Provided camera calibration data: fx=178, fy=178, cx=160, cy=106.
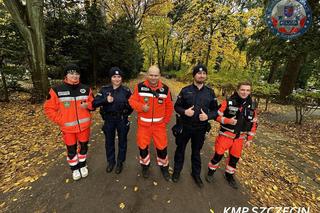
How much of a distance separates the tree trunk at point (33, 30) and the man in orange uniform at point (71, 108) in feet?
18.7

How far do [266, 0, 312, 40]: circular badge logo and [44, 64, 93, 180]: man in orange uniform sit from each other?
7.85 m

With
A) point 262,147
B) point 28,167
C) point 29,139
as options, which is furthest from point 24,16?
point 262,147

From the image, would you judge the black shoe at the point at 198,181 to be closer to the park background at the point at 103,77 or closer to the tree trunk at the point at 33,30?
the park background at the point at 103,77

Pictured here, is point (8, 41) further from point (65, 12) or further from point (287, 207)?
point (287, 207)

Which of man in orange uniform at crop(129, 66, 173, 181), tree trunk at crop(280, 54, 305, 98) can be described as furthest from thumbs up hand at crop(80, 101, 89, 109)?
tree trunk at crop(280, 54, 305, 98)

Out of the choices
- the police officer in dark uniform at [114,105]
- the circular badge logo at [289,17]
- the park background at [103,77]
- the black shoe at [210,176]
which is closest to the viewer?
the police officer in dark uniform at [114,105]

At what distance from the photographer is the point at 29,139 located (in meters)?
5.31

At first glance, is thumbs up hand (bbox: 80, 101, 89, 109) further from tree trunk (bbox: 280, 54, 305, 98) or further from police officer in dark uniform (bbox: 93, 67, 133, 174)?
tree trunk (bbox: 280, 54, 305, 98)

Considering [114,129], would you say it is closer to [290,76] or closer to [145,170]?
[145,170]

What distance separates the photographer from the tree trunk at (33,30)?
694cm

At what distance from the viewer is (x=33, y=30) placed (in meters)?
7.25

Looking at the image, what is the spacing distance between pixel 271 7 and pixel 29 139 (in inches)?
392

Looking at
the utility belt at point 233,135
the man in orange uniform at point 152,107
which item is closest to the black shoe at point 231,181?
the utility belt at point 233,135

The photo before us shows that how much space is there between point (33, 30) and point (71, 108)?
621 centimetres
